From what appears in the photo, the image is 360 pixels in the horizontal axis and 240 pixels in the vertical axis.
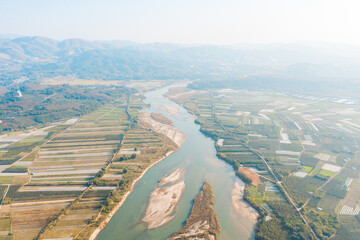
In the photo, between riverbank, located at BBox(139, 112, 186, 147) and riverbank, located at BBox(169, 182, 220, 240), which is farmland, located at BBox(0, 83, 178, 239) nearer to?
riverbank, located at BBox(139, 112, 186, 147)

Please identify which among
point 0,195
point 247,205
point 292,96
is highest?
point 292,96

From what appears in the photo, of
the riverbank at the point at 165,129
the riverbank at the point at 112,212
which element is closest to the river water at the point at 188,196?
the riverbank at the point at 112,212

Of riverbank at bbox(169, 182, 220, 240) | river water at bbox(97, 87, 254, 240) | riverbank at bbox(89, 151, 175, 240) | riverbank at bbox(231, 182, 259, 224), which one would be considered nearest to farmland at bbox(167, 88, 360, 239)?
riverbank at bbox(231, 182, 259, 224)

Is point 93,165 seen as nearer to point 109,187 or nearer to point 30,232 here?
point 109,187

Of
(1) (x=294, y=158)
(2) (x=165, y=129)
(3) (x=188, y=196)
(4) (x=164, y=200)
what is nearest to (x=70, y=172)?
(4) (x=164, y=200)

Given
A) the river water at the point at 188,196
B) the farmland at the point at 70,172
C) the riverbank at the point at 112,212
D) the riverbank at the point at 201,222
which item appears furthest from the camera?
the farmland at the point at 70,172

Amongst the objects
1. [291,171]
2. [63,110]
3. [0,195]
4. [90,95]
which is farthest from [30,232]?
[90,95]

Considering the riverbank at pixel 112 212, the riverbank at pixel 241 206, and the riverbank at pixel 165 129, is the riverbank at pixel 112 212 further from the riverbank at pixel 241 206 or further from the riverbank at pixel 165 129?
the riverbank at pixel 241 206
